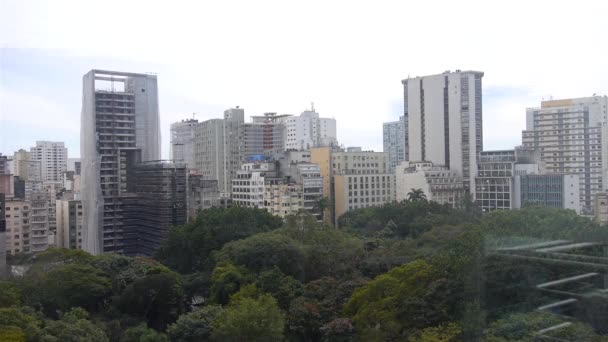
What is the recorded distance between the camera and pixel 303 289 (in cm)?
689

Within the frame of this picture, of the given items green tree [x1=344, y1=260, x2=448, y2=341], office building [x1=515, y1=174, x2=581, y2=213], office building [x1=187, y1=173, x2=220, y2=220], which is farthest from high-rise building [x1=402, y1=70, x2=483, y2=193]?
green tree [x1=344, y1=260, x2=448, y2=341]

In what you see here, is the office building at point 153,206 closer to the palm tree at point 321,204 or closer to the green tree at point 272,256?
the palm tree at point 321,204

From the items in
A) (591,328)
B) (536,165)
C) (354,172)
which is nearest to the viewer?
(591,328)

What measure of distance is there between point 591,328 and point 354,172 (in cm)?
1281

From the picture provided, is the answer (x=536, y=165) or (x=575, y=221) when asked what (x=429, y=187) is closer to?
(x=536, y=165)

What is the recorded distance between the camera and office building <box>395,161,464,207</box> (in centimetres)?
1562

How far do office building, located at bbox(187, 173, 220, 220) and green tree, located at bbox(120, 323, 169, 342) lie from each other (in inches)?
283

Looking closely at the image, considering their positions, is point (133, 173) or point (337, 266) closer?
point (337, 266)

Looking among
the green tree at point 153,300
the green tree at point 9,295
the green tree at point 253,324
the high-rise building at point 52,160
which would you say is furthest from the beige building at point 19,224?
the green tree at point 253,324

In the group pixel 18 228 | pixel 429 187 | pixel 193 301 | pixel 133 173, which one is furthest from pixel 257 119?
pixel 193 301

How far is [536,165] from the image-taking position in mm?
15148

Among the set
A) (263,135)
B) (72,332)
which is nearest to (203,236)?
(72,332)

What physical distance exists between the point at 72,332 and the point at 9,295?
109 centimetres

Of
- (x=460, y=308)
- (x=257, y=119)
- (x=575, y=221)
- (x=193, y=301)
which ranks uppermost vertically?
(x=257, y=119)
